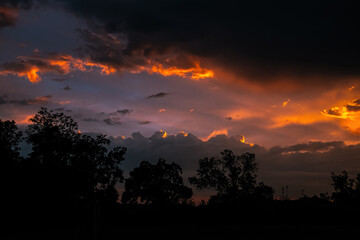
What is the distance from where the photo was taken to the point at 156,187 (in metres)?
70.6

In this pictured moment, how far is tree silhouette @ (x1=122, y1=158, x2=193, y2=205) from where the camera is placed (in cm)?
7069

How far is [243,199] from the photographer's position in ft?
221

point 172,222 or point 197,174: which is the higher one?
point 197,174

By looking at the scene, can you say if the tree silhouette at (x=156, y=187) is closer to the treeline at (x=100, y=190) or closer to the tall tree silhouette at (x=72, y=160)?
the treeline at (x=100, y=190)

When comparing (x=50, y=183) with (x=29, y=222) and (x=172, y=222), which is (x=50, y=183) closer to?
(x=29, y=222)

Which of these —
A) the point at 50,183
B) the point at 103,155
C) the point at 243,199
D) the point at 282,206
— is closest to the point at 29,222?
the point at 50,183

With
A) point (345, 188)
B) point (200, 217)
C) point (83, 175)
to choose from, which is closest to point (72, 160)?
point (83, 175)

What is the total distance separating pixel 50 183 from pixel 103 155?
11467 millimetres

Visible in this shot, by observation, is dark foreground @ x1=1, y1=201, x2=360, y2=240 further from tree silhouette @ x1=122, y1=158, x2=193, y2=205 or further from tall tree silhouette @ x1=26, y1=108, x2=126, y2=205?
tree silhouette @ x1=122, y1=158, x2=193, y2=205

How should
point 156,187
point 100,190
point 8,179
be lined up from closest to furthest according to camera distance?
point 8,179
point 100,190
point 156,187

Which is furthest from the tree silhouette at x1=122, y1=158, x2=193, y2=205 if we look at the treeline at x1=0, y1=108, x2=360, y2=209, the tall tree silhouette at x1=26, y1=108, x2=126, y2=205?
the tall tree silhouette at x1=26, y1=108, x2=126, y2=205

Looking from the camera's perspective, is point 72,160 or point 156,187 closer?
point 72,160

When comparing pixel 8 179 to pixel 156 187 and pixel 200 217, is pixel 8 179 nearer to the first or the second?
pixel 200 217

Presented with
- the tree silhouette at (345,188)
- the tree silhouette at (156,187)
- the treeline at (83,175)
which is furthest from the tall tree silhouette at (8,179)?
the tree silhouette at (345,188)
